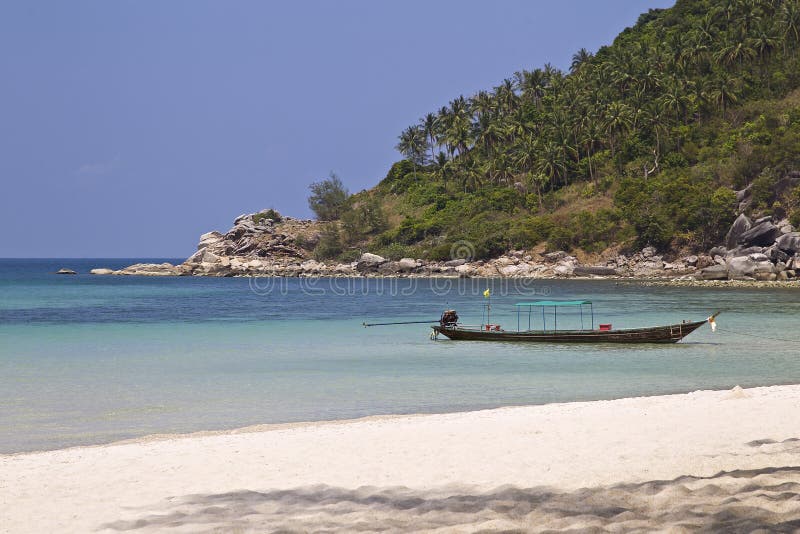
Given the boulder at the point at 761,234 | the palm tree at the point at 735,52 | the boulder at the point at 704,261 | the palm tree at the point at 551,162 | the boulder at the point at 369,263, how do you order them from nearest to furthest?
the boulder at the point at 761,234 → the boulder at the point at 704,261 → the palm tree at the point at 735,52 → the palm tree at the point at 551,162 → the boulder at the point at 369,263

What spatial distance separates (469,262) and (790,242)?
4355 centimetres

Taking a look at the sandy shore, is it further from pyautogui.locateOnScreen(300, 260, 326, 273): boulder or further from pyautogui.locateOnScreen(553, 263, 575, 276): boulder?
pyautogui.locateOnScreen(300, 260, 326, 273): boulder

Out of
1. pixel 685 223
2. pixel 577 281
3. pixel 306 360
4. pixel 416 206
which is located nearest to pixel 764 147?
pixel 685 223

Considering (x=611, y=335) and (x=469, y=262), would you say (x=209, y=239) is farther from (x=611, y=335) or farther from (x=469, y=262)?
(x=611, y=335)

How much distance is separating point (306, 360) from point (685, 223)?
6912 centimetres

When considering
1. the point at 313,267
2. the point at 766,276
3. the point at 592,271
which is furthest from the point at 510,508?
the point at 313,267

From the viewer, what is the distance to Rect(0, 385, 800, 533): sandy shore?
9.29 meters

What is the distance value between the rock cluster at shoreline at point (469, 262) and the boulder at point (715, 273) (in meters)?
0.10

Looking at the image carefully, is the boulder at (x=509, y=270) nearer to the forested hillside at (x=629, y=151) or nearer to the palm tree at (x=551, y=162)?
the forested hillside at (x=629, y=151)

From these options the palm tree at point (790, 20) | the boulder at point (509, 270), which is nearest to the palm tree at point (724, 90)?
the palm tree at point (790, 20)

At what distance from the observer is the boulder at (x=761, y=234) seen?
76125 mm

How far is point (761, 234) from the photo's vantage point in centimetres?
7656

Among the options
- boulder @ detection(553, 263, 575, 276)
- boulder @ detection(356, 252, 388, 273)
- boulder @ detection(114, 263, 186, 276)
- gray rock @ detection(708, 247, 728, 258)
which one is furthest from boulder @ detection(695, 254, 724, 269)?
boulder @ detection(114, 263, 186, 276)

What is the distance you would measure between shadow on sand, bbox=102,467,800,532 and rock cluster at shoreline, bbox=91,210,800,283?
232 feet
